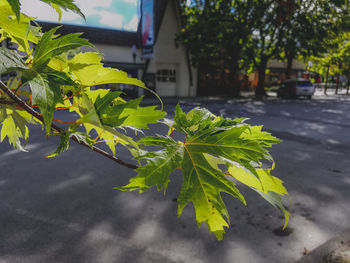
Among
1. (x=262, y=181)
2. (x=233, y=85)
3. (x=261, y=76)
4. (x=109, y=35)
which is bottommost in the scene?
(x=233, y=85)

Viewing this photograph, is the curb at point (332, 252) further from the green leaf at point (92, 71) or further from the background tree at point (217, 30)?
the background tree at point (217, 30)

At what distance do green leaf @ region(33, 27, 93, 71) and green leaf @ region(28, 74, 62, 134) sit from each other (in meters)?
0.04

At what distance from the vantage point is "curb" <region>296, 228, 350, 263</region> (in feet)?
7.60

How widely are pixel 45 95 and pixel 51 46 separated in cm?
9

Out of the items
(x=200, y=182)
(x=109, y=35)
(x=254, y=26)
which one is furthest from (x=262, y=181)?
(x=254, y=26)

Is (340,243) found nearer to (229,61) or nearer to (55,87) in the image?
(55,87)

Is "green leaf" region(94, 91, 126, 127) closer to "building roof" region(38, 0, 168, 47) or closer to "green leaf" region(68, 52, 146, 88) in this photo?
"green leaf" region(68, 52, 146, 88)

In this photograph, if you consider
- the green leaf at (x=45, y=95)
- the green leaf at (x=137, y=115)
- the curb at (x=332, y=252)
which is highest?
the green leaf at (x=45, y=95)

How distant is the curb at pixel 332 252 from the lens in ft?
7.60

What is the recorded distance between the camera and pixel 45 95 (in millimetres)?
340

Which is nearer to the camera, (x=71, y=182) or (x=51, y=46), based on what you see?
(x=51, y=46)

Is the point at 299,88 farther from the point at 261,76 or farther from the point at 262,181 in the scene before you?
the point at 262,181

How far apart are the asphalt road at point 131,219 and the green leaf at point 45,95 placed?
2.27m

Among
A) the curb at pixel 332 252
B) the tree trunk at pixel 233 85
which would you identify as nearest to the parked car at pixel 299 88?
the tree trunk at pixel 233 85
